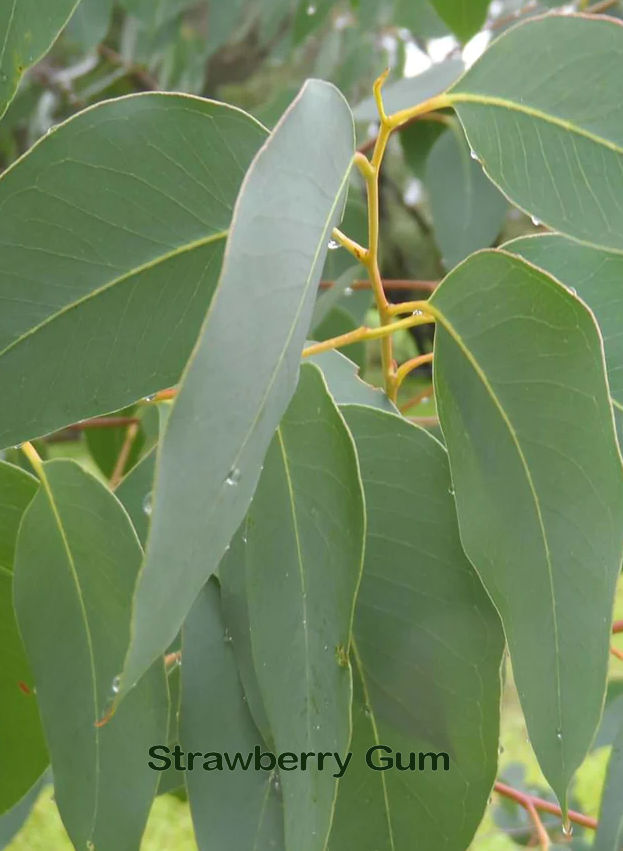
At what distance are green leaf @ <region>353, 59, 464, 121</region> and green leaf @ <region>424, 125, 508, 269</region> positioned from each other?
0.15m

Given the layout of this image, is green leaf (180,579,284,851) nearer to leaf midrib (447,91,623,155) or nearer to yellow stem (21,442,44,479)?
yellow stem (21,442,44,479)

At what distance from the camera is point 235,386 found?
9.7 inches

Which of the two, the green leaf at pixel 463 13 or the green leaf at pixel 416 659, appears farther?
the green leaf at pixel 463 13

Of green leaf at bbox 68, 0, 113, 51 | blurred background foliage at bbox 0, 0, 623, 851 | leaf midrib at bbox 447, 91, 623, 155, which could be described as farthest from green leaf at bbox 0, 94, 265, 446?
green leaf at bbox 68, 0, 113, 51

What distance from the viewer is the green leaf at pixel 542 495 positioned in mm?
348

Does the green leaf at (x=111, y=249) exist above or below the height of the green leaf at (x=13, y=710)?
above

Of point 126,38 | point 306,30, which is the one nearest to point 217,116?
point 306,30

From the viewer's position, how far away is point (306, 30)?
113cm

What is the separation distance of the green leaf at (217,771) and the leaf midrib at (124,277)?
153 millimetres

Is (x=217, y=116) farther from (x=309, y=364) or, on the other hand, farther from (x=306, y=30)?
(x=306, y=30)

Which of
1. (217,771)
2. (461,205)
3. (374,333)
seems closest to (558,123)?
(374,333)

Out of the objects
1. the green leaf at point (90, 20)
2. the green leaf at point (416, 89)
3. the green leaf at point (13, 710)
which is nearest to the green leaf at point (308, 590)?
the green leaf at point (13, 710)

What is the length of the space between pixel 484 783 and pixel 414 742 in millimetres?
35

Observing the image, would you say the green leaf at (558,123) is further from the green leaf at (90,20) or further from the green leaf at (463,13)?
the green leaf at (90,20)
